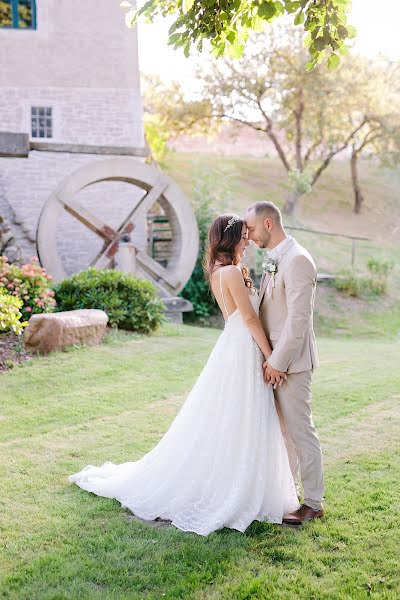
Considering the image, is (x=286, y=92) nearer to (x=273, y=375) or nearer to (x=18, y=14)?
(x=18, y=14)

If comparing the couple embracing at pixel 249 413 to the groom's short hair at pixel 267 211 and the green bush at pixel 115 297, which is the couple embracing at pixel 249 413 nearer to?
the groom's short hair at pixel 267 211

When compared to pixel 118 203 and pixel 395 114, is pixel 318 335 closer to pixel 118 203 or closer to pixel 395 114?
pixel 118 203

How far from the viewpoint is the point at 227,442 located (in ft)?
12.1

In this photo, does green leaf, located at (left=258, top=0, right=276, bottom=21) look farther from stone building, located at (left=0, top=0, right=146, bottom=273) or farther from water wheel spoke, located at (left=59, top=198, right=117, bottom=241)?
stone building, located at (left=0, top=0, right=146, bottom=273)

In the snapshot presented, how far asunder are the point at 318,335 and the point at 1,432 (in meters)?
8.94

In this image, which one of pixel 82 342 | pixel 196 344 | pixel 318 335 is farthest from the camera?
pixel 318 335

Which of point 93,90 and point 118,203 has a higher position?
point 93,90

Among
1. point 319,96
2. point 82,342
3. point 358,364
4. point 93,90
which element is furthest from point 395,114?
point 82,342

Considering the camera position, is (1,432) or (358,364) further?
(358,364)

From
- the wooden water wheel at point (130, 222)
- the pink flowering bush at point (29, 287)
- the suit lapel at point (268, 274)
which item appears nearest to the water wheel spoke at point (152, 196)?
the wooden water wheel at point (130, 222)

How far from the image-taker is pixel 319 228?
2386 centimetres

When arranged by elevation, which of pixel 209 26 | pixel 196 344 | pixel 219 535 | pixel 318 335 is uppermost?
pixel 209 26

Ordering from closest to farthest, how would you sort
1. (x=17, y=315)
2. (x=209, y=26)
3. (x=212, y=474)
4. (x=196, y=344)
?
(x=212, y=474), (x=209, y=26), (x=17, y=315), (x=196, y=344)

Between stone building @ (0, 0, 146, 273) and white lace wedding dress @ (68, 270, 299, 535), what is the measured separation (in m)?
10.8
